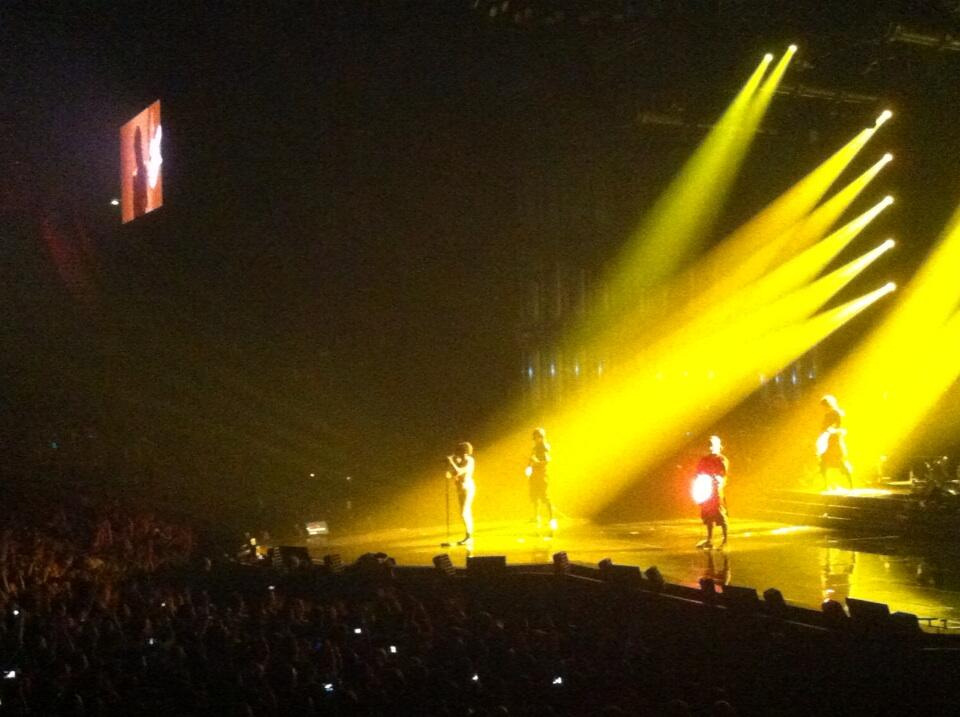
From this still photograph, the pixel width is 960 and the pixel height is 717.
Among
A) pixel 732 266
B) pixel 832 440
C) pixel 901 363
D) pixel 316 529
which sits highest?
pixel 732 266

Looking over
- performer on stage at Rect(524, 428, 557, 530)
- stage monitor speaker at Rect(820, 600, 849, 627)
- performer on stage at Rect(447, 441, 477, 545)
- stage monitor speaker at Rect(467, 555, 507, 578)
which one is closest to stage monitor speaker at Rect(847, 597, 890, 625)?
stage monitor speaker at Rect(820, 600, 849, 627)

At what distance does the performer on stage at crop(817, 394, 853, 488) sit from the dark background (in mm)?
4183

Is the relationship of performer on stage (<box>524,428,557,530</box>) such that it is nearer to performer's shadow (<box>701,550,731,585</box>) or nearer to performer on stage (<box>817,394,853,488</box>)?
performer's shadow (<box>701,550,731,585</box>)

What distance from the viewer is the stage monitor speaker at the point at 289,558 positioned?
35.5ft

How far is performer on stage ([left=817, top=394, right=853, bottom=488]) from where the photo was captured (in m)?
15.0

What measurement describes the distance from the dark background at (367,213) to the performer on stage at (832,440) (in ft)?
13.7

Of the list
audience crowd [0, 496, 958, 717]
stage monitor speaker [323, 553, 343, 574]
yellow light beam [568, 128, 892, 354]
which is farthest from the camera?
yellow light beam [568, 128, 892, 354]

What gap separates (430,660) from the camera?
246 inches

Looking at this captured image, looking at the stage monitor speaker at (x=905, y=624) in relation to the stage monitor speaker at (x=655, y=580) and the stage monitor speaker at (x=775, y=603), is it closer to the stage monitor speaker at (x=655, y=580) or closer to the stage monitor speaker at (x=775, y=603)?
the stage monitor speaker at (x=775, y=603)

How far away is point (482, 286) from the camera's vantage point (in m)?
19.2

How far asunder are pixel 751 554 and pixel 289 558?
5.46 meters

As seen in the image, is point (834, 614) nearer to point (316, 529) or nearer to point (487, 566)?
point (487, 566)

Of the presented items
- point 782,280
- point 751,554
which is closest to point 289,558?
point 751,554

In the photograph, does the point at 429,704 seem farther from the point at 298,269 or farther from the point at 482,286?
the point at 298,269
